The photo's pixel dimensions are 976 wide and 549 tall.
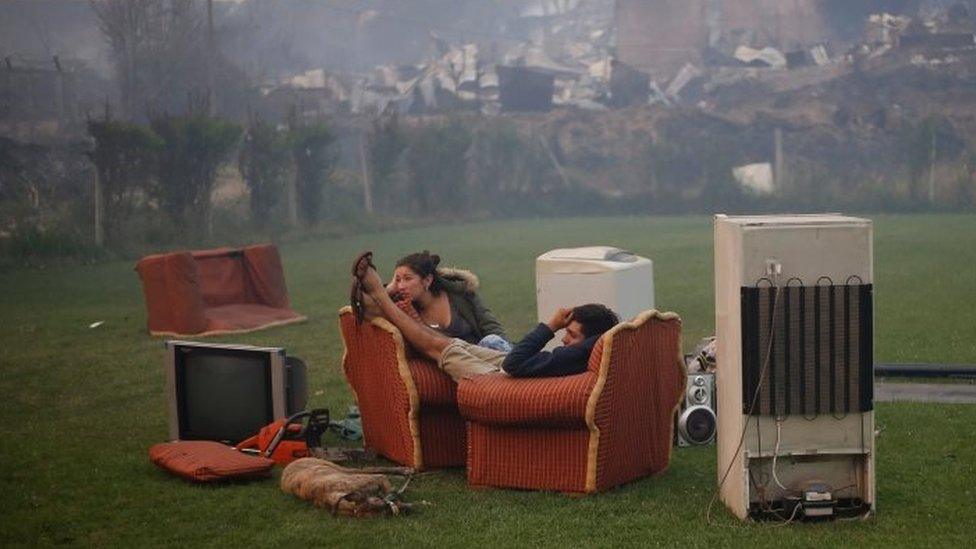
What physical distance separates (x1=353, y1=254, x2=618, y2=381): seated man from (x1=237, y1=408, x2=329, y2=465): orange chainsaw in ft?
2.51

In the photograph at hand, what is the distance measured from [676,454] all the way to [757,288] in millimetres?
2100

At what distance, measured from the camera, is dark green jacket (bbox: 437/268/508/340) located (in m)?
8.64

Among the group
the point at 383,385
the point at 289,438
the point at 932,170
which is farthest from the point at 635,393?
the point at 932,170

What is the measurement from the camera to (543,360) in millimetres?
7297

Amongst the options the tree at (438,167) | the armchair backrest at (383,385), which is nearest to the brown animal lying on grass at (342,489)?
the armchair backrest at (383,385)

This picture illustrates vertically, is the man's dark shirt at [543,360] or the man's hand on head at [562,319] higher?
the man's hand on head at [562,319]

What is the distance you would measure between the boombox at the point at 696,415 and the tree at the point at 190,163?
21.4m

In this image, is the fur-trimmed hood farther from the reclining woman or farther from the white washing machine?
the white washing machine

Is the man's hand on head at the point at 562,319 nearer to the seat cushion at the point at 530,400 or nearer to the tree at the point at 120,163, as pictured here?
the seat cushion at the point at 530,400

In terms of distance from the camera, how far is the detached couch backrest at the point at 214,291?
48.3 feet

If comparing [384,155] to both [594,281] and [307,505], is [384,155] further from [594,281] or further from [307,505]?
[307,505]

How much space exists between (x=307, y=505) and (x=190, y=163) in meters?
23.3

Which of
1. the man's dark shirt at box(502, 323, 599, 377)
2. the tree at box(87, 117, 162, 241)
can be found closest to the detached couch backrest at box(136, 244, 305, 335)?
the man's dark shirt at box(502, 323, 599, 377)

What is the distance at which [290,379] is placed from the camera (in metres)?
8.67
